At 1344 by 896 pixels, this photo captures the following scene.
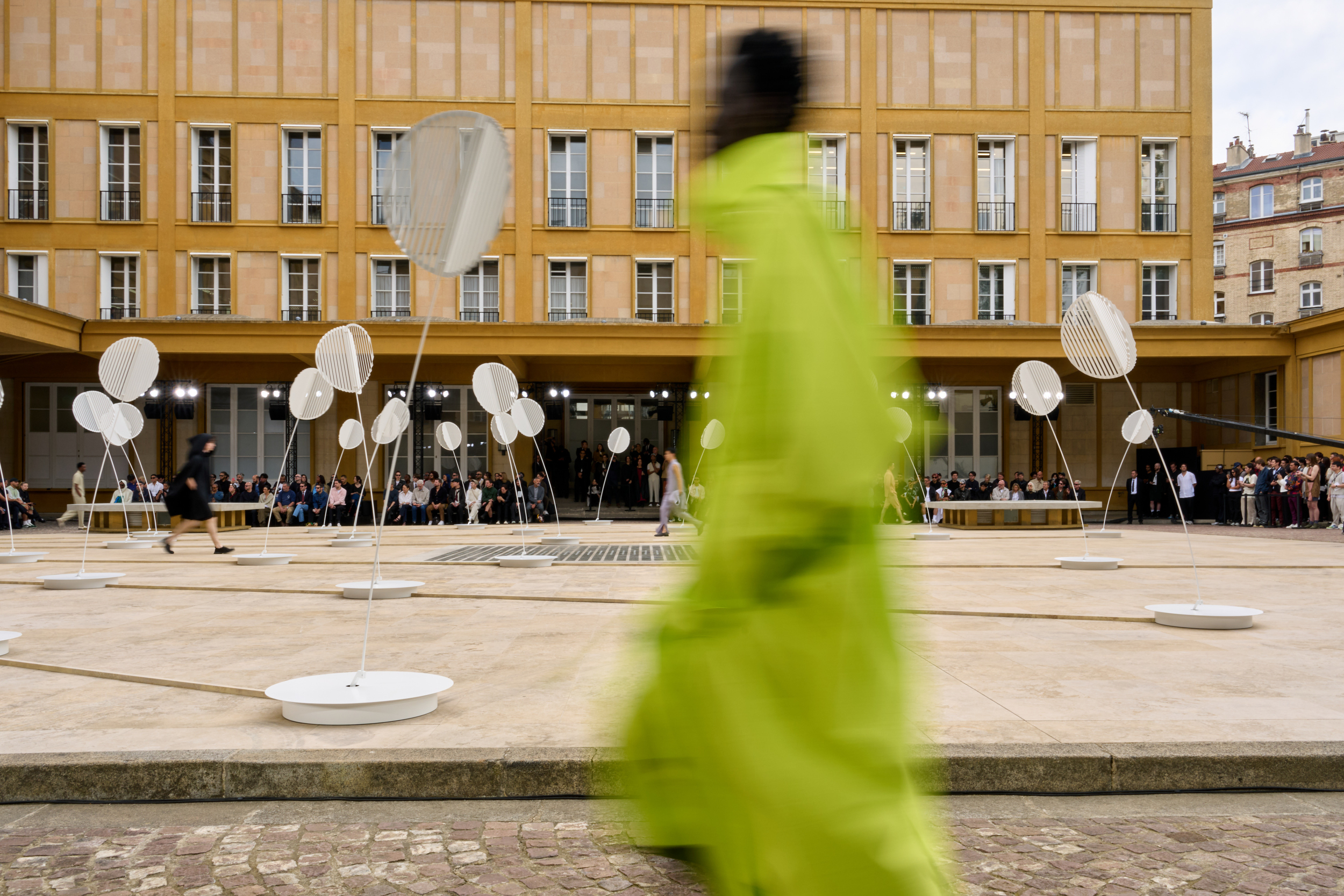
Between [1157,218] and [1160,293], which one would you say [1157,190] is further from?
[1160,293]

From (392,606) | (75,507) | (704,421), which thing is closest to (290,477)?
(75,507)

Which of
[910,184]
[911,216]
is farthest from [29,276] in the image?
[910,184]

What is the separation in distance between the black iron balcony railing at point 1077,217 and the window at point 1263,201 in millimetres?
35258

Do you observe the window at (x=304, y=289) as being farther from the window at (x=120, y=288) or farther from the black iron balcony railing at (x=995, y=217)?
the black iron balcony railing at (x=995, y=217)

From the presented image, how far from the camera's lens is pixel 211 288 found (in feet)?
89.0

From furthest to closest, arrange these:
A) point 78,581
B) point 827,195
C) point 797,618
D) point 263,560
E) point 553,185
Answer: point 553,185, point 263,560, point 78,581, point 827,195, point 797,618

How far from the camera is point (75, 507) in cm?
2067

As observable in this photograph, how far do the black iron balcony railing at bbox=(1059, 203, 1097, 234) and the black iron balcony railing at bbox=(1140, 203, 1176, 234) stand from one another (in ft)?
4.53

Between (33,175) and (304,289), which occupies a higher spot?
(33,175)

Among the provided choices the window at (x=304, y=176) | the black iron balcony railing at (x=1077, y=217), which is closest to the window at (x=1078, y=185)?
the black iron balcony railing at (x=1077, y=217)

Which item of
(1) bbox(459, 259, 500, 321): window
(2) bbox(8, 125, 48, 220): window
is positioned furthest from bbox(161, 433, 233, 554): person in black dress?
(2) bbox(8, 125, 48, 220): window

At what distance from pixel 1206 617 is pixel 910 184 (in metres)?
23.1

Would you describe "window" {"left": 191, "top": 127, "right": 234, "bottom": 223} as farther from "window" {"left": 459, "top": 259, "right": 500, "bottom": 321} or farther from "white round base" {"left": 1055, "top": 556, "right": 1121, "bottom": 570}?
"white round base" {"left": 1055, "top": 556, "right": 1121, "bottom": 570}

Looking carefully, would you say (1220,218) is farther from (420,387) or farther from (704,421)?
(704,421)
